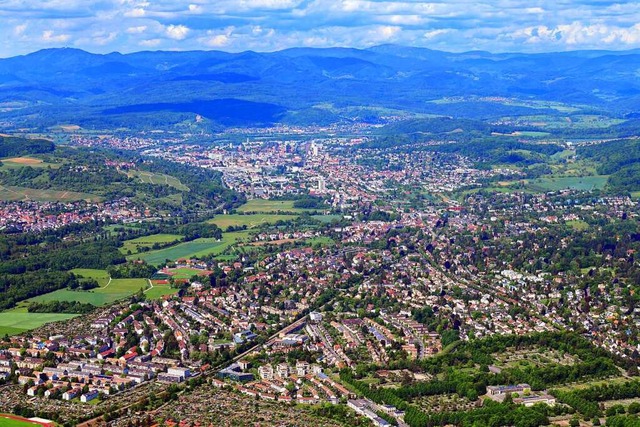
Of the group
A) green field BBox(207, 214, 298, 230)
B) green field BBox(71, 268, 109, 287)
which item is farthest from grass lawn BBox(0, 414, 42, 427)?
green field BBox(207, 214, 298, 230)

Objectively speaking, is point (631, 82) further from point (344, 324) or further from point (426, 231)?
point (344, 324)

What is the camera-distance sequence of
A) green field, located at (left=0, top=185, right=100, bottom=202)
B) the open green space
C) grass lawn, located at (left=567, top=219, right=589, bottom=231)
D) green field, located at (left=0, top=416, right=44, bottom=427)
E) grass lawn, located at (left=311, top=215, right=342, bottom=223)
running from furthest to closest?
green field, located at (left=0, top=185, right=100, bottom=202), grass lawn, located at (left=311, top=215, right=342, bottom=223), grass lawn, located at (left=567, top=219, right=589, bottom=231), the open green space, green field, located at (left=0, top=416, right=44, bottom=427)

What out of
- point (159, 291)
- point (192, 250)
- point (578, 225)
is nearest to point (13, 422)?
point (159, 291)

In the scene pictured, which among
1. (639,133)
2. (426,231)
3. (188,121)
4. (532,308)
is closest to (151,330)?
(532,308)

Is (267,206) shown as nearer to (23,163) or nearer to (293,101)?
(23,163)

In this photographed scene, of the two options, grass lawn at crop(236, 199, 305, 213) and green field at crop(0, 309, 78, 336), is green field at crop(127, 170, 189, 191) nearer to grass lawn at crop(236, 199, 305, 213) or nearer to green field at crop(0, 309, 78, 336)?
grass lawn at crop(236, 199, 305, 213)

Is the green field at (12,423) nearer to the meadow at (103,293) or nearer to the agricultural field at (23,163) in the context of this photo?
the meadow at (103,293)
